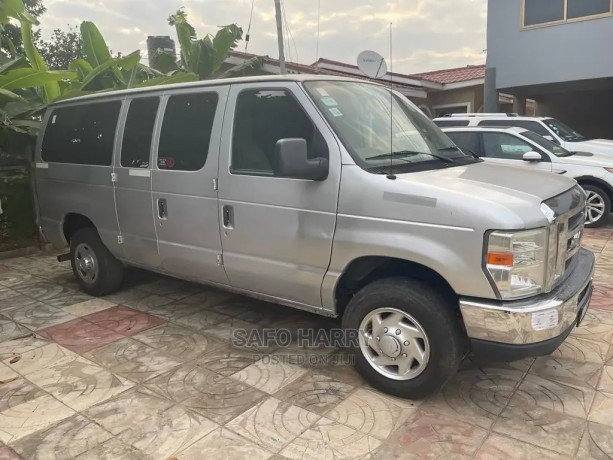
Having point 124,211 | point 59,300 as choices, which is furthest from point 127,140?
point 59,300

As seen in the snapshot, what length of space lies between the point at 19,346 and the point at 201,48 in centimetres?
742

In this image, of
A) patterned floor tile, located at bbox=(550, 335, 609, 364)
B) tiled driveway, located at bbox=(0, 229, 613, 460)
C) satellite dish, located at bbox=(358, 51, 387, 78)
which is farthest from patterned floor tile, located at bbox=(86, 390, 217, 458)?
satellite dish, located at bbox=(358, 51, 387, 78)

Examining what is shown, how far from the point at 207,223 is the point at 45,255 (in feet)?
15.0

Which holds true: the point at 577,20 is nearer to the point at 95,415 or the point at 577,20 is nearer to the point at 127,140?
the point at 127,140

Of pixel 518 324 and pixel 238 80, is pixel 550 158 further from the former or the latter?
pixel 518 324

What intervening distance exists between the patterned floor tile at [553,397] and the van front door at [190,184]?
2.35 meters

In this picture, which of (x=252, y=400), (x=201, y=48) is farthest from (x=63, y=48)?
(x=252, y=400)

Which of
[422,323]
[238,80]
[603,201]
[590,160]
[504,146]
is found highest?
[238,80]

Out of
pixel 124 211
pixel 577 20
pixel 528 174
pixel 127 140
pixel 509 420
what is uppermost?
pixel 577 20

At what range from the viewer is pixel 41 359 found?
403 centimetres

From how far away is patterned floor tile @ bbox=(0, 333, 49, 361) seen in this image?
13.6ft

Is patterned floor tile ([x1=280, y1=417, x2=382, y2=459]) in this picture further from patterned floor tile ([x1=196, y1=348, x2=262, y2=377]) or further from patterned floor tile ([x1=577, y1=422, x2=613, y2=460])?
patterned floor tile ([x1=577, y1=422, x2=613, y2=460])

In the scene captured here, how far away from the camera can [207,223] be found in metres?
4.09

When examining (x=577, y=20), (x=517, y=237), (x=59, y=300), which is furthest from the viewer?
(x=577, y=20)
